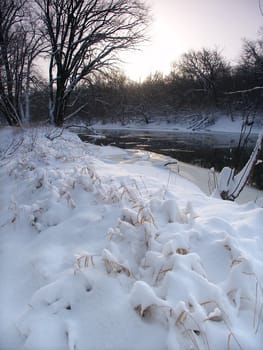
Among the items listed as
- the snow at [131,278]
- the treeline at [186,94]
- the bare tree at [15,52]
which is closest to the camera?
the snow at [131,278]

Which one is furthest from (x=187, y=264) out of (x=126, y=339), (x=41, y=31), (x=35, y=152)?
(x=41, y=31)

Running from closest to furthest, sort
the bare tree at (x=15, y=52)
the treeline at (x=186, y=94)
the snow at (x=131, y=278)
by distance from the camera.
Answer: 1. the snow at (x=131, y=278)
2. the bare tree at (x=15, y=52)
3. the treeline at (x=186, y=94)

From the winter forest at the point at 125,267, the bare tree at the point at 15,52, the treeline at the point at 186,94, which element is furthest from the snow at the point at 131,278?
the treeline at the point at 186,94

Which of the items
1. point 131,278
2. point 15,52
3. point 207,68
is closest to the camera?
point 131,278

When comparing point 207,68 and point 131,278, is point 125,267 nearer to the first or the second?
point 131,278

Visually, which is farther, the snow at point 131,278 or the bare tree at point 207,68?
the bare tree at point 207,68

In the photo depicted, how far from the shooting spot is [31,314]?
4.96 ft

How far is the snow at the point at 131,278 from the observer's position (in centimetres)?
130

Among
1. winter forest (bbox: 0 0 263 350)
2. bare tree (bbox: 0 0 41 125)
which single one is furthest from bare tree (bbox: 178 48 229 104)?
winter forest (bbox: 0 0 263 350)

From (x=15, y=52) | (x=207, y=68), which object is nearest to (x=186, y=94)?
(x=207, y=68)

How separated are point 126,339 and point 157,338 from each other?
16cm

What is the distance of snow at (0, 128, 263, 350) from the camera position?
1.30 meters

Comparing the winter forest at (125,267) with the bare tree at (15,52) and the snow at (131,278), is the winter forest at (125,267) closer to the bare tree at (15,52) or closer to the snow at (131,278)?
the snow at (131,278)

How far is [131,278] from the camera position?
168 cm
